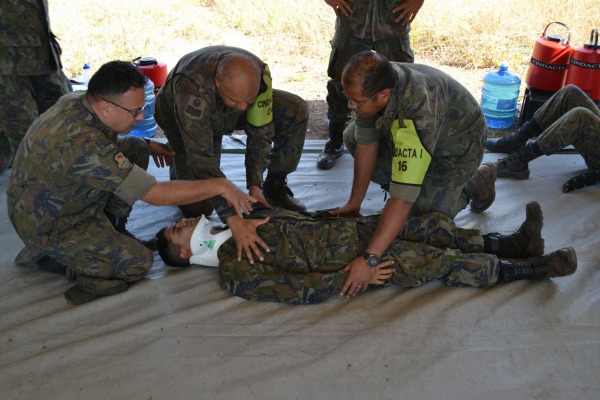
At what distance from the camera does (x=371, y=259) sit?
2.78 meters

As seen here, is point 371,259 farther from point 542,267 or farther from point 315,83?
point 315,83

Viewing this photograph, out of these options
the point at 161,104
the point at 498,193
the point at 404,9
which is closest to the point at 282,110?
the point at 161,104

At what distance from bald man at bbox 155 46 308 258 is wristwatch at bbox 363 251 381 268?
0.50 meters

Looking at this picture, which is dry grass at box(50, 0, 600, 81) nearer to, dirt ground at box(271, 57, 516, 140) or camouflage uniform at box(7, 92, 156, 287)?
dirt ground at box(271, 57, 516, 140)

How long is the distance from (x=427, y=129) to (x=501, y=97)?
3.15m

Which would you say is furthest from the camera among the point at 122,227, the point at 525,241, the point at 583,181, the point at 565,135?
the point at 583,181

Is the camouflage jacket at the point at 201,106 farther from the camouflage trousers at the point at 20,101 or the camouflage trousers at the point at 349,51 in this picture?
the camouflage trousers at the point at 20,101

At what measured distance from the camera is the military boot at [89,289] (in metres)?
2.86

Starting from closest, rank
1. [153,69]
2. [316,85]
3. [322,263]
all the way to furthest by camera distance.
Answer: [322,263]
[153,69]
[316,85]

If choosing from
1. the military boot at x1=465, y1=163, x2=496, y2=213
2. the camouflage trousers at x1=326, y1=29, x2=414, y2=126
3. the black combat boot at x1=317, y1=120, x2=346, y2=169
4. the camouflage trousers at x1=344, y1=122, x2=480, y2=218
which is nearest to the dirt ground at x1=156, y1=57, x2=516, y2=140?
the black combat boot at x1=317, y1=120, x2=346, y2=169

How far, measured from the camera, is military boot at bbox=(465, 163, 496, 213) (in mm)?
3482

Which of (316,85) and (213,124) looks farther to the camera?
(316,85)

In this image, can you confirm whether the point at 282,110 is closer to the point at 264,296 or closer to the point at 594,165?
the point at 264,296

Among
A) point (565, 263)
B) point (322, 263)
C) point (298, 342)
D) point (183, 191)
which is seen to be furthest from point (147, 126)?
point (565, 263)
